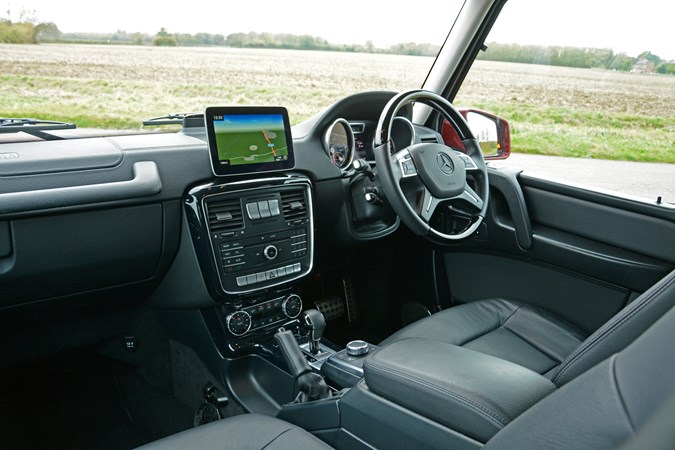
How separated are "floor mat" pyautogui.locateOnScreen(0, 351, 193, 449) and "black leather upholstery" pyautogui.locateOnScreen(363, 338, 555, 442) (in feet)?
4.40

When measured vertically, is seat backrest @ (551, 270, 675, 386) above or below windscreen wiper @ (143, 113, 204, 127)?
below

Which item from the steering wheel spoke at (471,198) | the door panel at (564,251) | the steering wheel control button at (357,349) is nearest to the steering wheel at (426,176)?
the steering wheel spoke at (471,198)

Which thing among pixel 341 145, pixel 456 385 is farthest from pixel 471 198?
pixel 456 385

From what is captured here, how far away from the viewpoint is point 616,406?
2.22 feet

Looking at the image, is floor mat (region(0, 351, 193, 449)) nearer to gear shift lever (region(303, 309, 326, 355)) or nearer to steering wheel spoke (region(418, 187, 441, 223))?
gear shift lever (region(303, 309, 326, 355))

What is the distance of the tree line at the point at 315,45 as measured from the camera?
2.00 metres

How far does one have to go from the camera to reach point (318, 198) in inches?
97.7

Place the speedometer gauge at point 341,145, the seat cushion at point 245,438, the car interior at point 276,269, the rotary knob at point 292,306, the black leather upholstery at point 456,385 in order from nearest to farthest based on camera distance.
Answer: the black leather upholstery at point 456,385, the seat cushion at point 245,438, the car interior at point 276,269, the rotary knob at point 292,306, the speedometer gauge at point 341,145

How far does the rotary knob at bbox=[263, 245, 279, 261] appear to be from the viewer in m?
2.22

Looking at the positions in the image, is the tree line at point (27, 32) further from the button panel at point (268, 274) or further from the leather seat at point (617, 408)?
the leather seat at point (617, 408)

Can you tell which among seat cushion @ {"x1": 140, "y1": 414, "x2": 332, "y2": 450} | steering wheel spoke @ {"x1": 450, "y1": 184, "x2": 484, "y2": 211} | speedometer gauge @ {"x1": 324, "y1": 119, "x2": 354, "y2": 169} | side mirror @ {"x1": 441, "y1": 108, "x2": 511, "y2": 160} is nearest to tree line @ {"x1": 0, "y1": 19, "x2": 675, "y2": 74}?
side mirror @ {"x1": 441, "y1": 108, "x2": 511, "y2": 160}

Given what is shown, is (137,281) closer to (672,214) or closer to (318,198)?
(318,198)

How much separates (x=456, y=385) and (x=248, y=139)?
1208mm

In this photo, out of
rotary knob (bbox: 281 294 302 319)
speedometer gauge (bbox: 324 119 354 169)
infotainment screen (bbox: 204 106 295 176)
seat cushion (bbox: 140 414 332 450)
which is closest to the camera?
seat cushion (bbox: 140 414 332 450)
